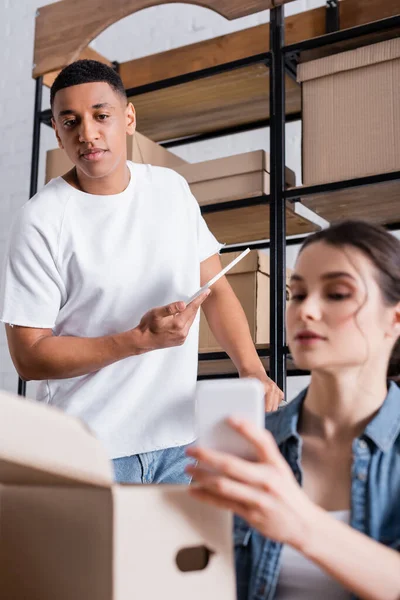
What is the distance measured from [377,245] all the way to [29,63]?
2.99 m

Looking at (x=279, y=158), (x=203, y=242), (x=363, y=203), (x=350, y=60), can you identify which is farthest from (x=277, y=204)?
(x=203, y=242)

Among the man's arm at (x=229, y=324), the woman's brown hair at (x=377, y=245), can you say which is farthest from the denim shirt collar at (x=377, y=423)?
the man's arm at (x=229, y=324)

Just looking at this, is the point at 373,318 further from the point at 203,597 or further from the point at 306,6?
the point at 306,6

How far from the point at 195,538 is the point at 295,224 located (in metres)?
1.70

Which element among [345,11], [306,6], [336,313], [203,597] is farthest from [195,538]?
[306,6]

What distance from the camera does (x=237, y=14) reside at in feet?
6.72

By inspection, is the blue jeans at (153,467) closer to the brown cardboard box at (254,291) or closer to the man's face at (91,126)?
the man's face at (91,126)

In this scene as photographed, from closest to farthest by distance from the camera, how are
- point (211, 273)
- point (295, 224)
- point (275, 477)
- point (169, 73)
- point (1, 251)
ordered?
1. point (275, 477)
2. point (211, 273)
3. point (295, 224)
4. point (169, 73)
5. point (1, 251)

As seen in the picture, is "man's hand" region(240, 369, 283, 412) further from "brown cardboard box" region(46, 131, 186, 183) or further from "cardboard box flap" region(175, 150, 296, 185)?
"brown cardboard box" region(46, 131, 186, 183)

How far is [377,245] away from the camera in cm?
80

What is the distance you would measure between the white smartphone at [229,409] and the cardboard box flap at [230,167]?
154 cm

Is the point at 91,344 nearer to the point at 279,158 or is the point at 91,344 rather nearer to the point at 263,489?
the point at 263,489

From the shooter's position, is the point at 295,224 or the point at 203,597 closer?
the point at 203,597

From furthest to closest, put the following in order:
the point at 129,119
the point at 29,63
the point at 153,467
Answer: the point at 29,63 < the point at 129,119 < the point at 153,467
